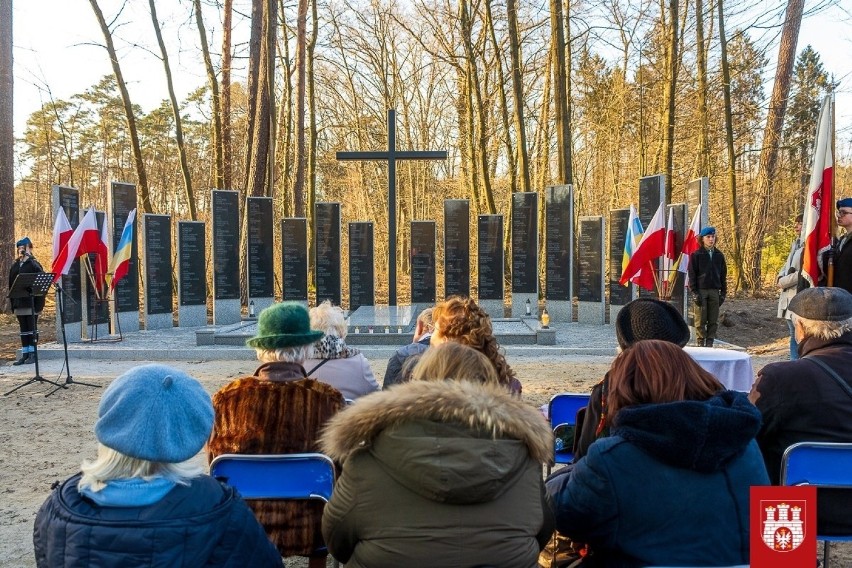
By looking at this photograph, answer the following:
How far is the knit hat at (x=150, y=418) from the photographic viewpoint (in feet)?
5.69

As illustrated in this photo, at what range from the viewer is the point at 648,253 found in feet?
35.7

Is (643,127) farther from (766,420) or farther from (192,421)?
(192,421)

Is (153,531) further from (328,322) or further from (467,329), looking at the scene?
(328,322)

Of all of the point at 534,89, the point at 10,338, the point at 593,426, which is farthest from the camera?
the point at 534,89

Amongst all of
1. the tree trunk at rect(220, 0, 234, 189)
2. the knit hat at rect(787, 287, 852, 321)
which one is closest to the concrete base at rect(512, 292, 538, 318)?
the tree trunk at rect(220, 0, 234, 189)

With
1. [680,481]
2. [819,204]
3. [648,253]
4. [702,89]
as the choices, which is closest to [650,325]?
[680,481]

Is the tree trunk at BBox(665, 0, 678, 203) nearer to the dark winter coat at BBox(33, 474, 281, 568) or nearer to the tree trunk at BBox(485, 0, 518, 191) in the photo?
the tree trunk at BBox(485, 0, 518, 191)

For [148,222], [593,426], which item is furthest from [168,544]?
[148,222]

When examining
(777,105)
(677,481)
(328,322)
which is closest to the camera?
(677,481)

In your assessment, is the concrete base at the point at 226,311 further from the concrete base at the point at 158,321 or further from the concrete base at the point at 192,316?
the concrete base at the point at 158,321

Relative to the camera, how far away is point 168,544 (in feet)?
5.54

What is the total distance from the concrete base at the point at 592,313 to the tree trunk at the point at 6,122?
12.3m

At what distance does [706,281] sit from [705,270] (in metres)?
0.16

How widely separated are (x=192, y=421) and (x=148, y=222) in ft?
41.9
